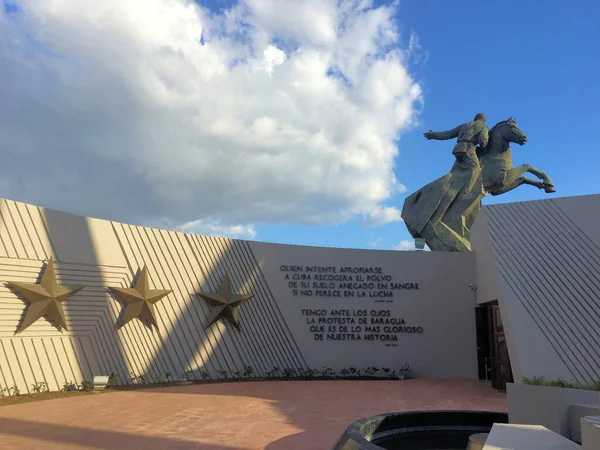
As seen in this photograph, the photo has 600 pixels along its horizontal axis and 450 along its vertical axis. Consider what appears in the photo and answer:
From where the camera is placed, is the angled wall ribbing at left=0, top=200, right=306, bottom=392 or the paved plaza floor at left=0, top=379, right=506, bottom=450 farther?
the angled wall ribbing at left=0, top=200, right=306, bottom=392

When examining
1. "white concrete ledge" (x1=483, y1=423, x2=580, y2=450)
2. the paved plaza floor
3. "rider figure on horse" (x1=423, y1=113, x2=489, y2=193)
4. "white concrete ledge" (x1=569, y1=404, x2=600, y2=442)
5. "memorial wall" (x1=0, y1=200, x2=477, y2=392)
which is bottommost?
"white concrete ledge" (x1=569, y1=404, x2=600, y2=442)

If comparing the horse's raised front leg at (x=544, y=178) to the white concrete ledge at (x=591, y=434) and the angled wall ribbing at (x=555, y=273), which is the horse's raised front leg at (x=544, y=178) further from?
the white concrete ledge at (x=591, y=434)

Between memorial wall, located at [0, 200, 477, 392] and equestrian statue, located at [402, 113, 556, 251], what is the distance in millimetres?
6472

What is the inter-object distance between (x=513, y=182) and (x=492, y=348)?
12659 millimetres

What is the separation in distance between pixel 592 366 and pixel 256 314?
868 centimetres

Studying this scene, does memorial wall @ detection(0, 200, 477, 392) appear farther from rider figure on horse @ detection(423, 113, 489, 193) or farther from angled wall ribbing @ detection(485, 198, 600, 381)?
rider figure on horse @ detection(423, 113, 489, 193)

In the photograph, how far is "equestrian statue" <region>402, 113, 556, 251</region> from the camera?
22.5m

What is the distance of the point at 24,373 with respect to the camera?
10.2m

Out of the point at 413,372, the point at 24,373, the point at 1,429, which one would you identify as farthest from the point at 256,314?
the point at 1,429

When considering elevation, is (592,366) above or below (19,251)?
below

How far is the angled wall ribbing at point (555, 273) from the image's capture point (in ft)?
32.0

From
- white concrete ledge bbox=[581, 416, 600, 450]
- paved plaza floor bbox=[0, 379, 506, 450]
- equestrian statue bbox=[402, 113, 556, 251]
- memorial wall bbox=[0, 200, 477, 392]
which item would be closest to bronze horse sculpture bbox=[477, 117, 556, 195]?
equestrian statue bbox=[402, 113, 556, 251]

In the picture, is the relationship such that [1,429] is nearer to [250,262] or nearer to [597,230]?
[250,262]

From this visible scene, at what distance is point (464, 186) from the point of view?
74.1 feet
